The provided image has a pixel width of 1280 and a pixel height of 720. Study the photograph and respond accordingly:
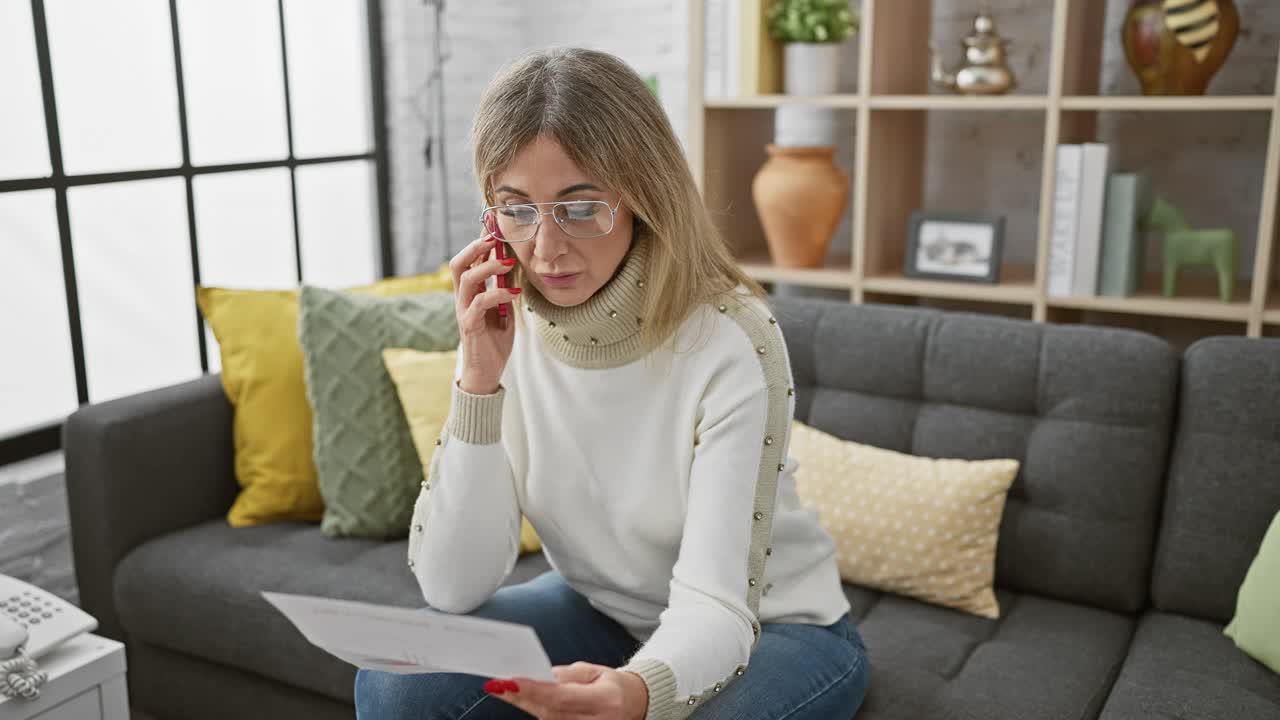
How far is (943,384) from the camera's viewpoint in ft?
6.73

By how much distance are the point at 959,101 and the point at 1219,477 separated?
102cm

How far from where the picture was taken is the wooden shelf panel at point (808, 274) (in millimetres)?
2713

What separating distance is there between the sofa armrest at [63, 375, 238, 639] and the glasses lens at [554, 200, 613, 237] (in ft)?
3.87

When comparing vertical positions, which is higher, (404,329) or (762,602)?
(404,329)

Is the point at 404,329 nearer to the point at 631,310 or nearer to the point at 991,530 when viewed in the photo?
the point at 631,310

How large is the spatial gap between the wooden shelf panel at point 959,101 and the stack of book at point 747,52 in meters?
0.28

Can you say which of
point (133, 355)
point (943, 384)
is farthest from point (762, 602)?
point (133, 355)

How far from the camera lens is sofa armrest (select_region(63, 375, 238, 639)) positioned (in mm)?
2102

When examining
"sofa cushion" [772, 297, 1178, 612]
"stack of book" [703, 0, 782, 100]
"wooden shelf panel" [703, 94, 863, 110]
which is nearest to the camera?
"sofa cushion" [772, 297, 1178, 612]

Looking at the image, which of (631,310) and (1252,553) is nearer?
(631,310)

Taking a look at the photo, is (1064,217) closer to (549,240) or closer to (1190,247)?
(1190,247)

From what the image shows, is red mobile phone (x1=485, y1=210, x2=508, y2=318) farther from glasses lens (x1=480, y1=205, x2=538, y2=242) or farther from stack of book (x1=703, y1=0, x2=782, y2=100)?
stack of book (x1=703, y1=0, x2=782, y2=100)

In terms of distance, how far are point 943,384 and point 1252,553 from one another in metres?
0.53

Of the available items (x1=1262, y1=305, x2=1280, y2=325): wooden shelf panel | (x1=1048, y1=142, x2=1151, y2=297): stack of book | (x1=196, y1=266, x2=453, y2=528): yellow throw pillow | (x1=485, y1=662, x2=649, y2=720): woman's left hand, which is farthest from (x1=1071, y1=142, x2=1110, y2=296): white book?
(x1=485, y1=662, x2=649, y2=720): woman's left hand
